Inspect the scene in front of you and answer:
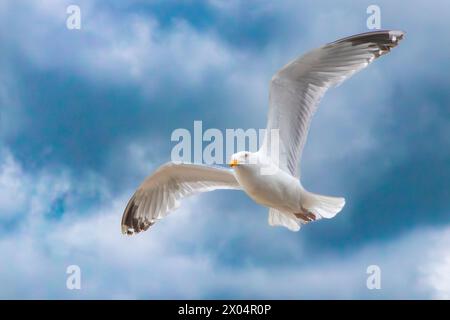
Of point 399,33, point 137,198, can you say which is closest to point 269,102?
point 399,33

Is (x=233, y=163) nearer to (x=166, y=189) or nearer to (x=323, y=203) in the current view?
(x=323, y=203)

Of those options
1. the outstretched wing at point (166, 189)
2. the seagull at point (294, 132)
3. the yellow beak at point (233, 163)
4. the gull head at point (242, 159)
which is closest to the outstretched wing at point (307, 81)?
the seagull at point (294, 132)

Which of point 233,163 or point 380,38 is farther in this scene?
point 380,38

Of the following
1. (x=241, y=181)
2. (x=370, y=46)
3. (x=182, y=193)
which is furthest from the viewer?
(x=182, y=193)

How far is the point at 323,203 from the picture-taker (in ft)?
17.2

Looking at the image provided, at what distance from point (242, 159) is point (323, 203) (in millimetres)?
714

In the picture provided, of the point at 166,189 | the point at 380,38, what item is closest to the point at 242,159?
the point at 166,189

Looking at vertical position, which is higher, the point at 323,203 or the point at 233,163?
the point at 233,163

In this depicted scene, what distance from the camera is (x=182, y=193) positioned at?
603cm

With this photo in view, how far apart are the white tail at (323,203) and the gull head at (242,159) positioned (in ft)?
1.52

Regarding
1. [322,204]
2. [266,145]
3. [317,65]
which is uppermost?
[317,65]

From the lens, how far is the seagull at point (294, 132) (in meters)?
5.05

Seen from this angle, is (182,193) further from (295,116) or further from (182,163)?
(295,116)

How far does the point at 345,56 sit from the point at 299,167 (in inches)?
34.8
